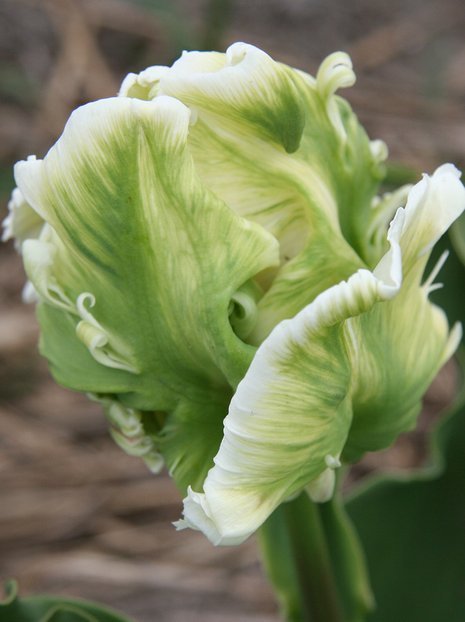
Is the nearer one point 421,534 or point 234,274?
point 234,274

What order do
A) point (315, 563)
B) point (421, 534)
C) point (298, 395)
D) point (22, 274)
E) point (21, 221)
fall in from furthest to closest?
point (22, 274) < point (421, 534) < point (315, 563) < point (21, 221) < point (298, 395)

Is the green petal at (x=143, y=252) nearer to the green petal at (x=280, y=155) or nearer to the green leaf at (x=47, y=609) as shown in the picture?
the green petal at (x=280, y=155)

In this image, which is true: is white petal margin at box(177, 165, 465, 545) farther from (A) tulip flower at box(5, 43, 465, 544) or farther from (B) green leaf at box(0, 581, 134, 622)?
(B) green leaf at box(0, 581, 134, 622)

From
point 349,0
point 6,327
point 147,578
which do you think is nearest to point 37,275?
point 147,578

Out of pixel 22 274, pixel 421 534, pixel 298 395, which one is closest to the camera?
pixel 298 395

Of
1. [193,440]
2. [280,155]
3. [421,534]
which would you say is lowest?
[421,534]

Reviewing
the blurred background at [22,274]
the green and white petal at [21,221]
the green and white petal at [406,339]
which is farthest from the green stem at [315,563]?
the blurred background at [22,274]

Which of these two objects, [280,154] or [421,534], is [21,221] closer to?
[280,154]

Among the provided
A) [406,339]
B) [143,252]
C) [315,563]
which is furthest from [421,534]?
[143,252]
